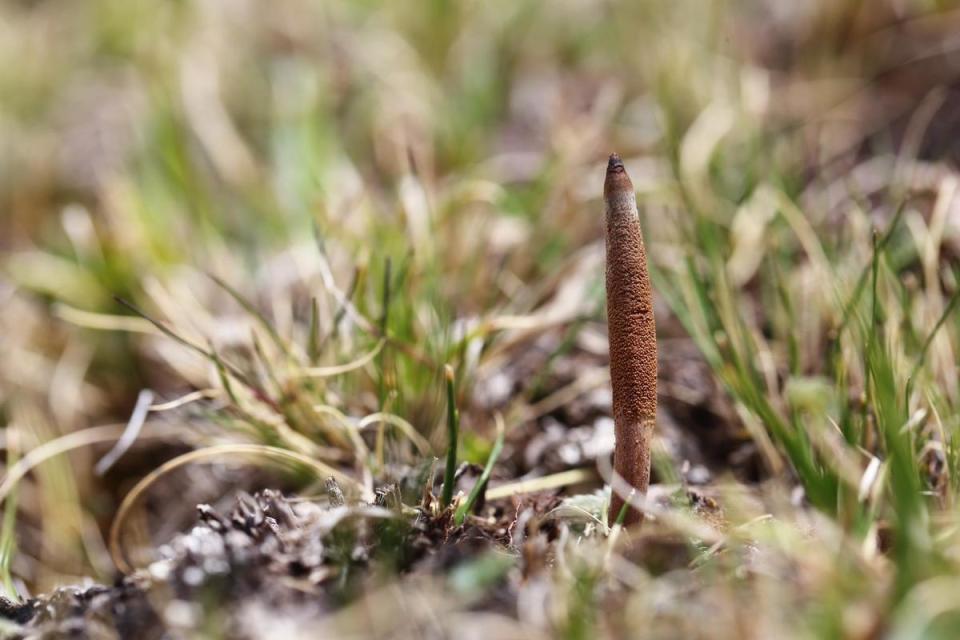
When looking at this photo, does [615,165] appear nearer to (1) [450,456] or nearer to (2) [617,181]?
(2) [617,181]

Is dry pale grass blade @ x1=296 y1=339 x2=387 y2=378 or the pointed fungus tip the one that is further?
dry pale grass blade @ x1=296 y1=339 x2=387 y2=378

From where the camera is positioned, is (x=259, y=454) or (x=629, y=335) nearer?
(x=629, y=335)

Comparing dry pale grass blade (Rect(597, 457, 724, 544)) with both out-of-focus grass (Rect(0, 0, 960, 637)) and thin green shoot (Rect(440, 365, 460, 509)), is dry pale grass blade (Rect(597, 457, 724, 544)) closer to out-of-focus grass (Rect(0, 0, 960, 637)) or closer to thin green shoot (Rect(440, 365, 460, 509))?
out-of-focus grass (Rect(0, 0, 960, 637))

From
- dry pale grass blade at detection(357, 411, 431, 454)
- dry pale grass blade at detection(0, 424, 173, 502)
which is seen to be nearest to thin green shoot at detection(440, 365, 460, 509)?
dry pale grass blade at detection(357, 411, 431, 454)

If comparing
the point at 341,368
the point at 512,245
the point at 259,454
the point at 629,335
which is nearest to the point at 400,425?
the point at 341,368

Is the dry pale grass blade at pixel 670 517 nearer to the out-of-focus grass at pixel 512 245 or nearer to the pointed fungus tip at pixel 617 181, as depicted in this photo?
the out-of-focus grass at pixel 512 245

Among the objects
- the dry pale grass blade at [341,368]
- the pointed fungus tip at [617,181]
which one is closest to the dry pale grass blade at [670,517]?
the pointed fungus tip at [617,181]
